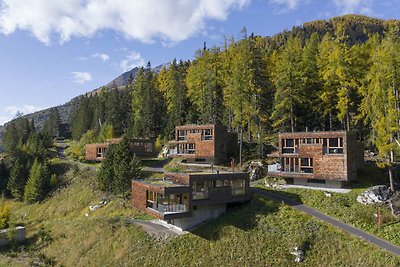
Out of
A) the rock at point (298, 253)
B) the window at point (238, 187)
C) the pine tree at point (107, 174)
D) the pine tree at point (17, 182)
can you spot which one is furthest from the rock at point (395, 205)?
the pine tree at point (17, 182)

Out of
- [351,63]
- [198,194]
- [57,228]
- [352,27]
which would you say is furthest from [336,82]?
[352,27]

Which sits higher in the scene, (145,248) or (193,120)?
(193,120)

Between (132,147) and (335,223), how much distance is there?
42408 millimetres

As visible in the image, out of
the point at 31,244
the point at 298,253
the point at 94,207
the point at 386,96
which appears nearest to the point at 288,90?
the point at 386,96

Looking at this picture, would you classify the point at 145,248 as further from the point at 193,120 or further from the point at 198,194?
the point at 193,120

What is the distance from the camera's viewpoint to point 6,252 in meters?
40.6

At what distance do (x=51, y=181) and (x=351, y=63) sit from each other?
55448 millimetres

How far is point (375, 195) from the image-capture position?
3191 cm

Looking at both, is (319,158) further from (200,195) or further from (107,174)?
(107,174)

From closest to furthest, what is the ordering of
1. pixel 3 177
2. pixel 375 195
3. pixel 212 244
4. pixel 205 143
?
pixel 212 244
pixel 375 195
pixel 205 143
pixel 3 177

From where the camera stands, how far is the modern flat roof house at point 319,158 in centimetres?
3588

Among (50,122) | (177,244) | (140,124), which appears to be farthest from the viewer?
(50,122)

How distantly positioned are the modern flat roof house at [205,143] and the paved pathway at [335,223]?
13.9 metres

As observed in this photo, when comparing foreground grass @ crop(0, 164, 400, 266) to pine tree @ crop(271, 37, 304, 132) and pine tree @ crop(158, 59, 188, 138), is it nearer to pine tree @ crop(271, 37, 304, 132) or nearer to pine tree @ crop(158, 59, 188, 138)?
pine tree @ crop(271, 37, 304, 132)
